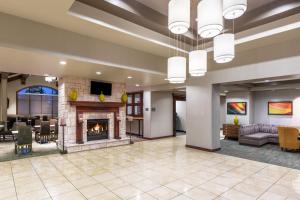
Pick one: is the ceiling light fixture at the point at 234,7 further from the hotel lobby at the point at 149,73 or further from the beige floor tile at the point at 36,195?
the beige floor tile at the point at 36,195

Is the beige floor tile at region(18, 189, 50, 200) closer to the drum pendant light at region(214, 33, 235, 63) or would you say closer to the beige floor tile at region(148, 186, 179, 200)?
the beige floor tile at region(148, 186, 179, 200)

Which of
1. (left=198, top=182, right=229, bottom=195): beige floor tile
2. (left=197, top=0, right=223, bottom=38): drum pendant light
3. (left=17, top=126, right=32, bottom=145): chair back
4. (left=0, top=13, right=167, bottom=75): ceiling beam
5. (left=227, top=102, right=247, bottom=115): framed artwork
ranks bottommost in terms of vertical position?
(left=198, top=182, right=229, bottom=195): beige floor tile

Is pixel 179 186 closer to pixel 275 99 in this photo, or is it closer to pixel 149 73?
pixel 149 73

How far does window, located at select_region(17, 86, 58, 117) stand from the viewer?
40.4 ft

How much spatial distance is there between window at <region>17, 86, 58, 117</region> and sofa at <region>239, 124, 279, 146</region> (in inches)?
493

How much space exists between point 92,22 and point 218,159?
15.6 feet

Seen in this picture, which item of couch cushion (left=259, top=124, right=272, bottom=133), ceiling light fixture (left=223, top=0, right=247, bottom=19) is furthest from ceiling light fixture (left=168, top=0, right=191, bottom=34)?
couch cushion (left=259, top=124, right=272, bottom=133)

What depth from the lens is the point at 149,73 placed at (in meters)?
5.60

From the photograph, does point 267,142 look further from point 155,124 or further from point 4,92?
point 4,92

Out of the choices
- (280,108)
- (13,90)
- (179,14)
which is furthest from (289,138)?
(13,90)

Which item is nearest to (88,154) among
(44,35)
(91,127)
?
(91,127)

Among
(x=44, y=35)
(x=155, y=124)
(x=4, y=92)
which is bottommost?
(x=155, y=124)

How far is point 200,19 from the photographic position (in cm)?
213

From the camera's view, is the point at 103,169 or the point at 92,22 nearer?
the point at 92,22
